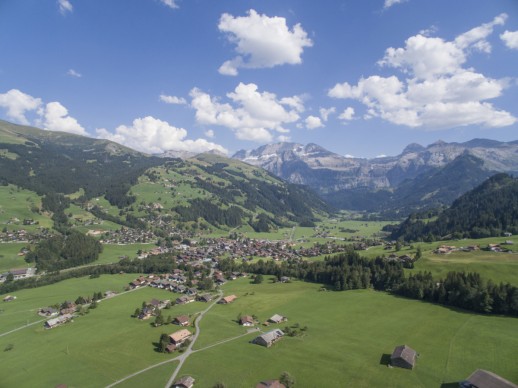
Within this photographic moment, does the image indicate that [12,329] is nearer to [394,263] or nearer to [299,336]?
[299,336]

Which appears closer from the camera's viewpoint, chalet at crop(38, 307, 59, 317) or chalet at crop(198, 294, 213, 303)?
chalet at crop(38, 307, 59, 317)

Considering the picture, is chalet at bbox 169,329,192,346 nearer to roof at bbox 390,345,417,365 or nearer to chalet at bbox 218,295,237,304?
chalet at bbox 218,295,237,304

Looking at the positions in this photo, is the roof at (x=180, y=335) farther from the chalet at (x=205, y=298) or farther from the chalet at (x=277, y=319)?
the chalet at (x=205, y=298)

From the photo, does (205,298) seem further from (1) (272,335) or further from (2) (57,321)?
(1) (272,335)

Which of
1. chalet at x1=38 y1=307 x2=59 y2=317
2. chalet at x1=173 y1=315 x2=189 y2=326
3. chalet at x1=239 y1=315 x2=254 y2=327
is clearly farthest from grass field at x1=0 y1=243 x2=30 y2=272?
chalet at x1=239 y1=315 x2=254 y2=327

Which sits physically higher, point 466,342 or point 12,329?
point 466,342

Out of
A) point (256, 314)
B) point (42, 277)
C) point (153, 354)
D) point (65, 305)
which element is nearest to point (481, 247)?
point (256, 314)
